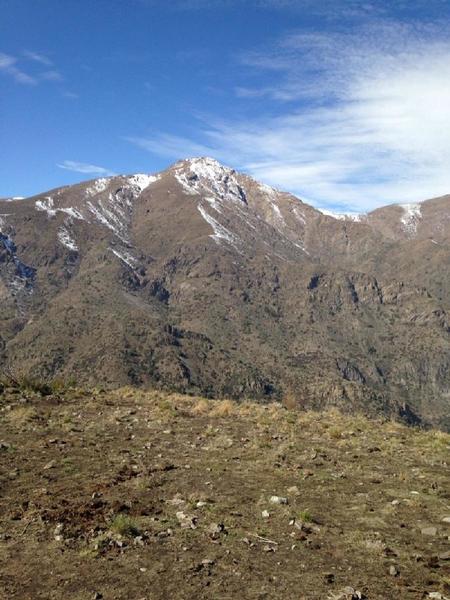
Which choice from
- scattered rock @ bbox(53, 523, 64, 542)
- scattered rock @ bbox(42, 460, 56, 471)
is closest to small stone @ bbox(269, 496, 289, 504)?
scattered rock @ bbox(53, 523, 64, 542)

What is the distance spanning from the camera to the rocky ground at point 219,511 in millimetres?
7516

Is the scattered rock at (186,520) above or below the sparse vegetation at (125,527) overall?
below

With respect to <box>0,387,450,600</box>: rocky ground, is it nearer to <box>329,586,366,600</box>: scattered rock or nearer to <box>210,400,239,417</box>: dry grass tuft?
<box>329,586,366,600</box>: scattered rock

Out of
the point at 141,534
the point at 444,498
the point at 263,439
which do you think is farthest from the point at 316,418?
the point at 141,534

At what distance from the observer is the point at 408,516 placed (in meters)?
9.96

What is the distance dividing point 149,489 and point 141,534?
2361 mm

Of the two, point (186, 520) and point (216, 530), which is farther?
point (186, 520)

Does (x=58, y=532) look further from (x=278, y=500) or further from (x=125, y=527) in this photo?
(x=278, y=500)

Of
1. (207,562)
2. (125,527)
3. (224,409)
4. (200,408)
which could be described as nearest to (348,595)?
(207,562)

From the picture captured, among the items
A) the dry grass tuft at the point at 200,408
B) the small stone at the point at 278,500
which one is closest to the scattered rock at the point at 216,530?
the small stone at the point at 278,500

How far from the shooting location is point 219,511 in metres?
10.1

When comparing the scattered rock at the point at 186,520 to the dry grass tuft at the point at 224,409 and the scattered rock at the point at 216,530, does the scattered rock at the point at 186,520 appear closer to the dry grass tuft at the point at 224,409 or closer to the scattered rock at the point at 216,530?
the scattered rock at the point at 216,530

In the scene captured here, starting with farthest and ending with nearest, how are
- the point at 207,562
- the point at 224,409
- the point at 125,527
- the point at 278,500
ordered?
the point at 224,409
the point at 278,500
the point at 125,527
the point at 207,562

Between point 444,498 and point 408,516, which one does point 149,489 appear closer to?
point 408,516
